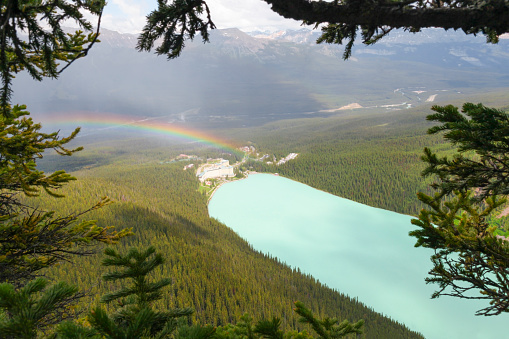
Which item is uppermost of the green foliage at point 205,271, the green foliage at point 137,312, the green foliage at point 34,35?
the green foliage at point 34,35

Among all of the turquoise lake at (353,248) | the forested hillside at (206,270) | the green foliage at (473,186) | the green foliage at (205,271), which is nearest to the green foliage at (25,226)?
the green foliage at (473,186)

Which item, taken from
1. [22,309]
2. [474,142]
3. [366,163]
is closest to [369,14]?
[474,142]

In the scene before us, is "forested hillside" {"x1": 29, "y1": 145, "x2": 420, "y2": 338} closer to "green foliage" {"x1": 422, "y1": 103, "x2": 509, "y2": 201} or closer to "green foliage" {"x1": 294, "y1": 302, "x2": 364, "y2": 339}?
"green foliage" {"x1": 294, "y1": 302, "x2": 364, "y2": 339}

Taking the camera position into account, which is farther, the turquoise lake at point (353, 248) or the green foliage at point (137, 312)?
the turquoise lake at point (353, 248)

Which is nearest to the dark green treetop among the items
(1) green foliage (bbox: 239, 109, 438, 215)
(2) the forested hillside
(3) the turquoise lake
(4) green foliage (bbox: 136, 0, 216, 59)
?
(4) green foliage (bbox: 136, 0, 216, 59)

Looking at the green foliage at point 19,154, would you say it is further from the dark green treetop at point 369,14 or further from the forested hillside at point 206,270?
the forested hillside at point 206,270
